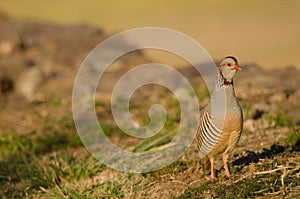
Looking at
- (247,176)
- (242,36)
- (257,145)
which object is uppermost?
(242,36)

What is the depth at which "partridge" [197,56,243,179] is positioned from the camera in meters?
4.92

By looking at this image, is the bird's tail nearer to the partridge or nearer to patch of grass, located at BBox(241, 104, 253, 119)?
the partridge

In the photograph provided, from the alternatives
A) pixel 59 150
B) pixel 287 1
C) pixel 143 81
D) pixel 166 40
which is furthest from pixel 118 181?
pixel 287 1

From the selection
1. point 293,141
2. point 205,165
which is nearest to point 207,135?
point 205,165

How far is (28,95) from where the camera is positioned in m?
11.5

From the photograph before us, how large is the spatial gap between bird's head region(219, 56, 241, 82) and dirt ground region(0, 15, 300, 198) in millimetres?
791

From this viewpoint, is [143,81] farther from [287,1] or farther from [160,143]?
[287,1]

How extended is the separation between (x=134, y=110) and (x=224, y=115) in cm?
412

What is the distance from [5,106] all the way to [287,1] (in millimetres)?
16512

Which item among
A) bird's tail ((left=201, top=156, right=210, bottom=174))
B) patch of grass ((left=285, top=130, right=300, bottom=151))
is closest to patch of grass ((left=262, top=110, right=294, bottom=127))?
patch of grass ((left=285, top=130, right=300, bottom=151))

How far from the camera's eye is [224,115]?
492 cm

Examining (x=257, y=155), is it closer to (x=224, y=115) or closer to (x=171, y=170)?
(x=171, y=170)

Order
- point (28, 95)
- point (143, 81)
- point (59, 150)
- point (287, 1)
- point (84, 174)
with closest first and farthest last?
point (84, 174)
point (59, 150)
point (143, 81)
point (28, 95)
point (287, 1)

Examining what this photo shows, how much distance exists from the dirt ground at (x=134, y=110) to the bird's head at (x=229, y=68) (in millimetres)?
791
